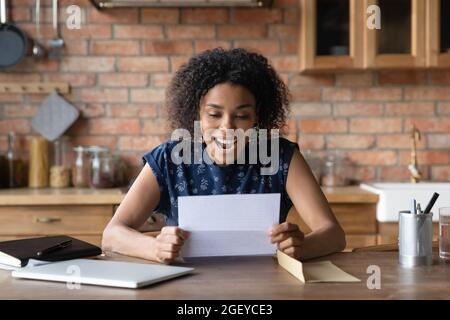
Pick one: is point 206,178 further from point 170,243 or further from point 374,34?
point 374,34

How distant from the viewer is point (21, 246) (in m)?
1.58

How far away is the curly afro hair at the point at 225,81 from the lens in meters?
1.94

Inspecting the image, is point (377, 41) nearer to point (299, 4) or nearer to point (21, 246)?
point (299, 4)

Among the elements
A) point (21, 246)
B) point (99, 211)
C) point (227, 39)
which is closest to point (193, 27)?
point (227, 39)

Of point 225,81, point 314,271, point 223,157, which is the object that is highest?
point 225,81

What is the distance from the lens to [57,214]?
2896 millimetres

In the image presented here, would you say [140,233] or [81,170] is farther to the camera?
[81,170]

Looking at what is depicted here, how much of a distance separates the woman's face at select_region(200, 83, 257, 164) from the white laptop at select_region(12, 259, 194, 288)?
521mm

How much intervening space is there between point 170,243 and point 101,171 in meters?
1.82

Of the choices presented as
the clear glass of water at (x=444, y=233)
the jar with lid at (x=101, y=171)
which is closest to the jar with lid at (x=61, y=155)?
the jar with lid at (x=101, y=171)

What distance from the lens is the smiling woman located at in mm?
1856

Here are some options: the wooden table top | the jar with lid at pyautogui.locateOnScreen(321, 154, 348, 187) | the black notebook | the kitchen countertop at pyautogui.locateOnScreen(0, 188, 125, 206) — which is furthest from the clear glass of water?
the jar with lid at pyautogui.locateOnScreen(321, 154, 348, 187)

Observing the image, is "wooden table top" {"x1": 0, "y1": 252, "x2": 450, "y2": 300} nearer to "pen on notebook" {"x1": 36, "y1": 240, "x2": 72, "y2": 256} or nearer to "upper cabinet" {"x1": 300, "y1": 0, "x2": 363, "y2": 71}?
"pen on notebook" {"x1": 36, "y1": 240, "x2": 72, "y2": 256}

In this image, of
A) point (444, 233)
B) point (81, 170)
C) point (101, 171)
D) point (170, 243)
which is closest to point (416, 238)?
point (444, 233)
